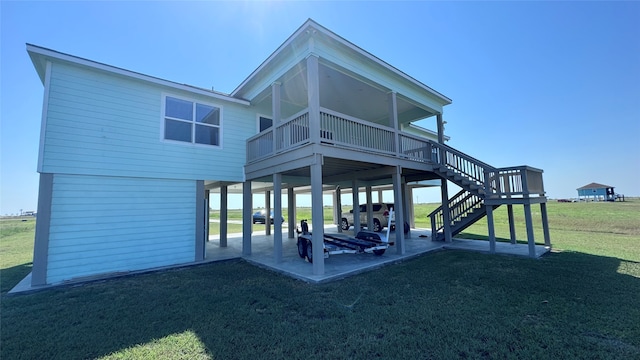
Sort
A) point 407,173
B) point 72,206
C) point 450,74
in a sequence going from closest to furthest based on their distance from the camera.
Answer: point 72,206
point 407,173
point 450,74

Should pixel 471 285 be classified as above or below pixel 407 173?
below

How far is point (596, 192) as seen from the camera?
53594mm

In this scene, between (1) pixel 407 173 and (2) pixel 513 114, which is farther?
(2) pixel 513 114

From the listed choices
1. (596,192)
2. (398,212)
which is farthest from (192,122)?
(596,192)

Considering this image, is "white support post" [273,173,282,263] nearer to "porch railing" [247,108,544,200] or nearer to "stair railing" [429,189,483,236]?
"porch railing" [247,108,544,200]

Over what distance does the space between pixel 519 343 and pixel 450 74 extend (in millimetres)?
13281

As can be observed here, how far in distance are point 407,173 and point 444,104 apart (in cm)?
363

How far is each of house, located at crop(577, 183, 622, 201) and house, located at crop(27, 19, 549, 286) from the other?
2339 inches

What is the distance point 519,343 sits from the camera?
2986 mm

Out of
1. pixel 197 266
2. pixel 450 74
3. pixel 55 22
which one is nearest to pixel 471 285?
pixel 197 266

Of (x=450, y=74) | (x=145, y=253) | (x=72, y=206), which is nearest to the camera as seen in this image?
(x=72, y=206)

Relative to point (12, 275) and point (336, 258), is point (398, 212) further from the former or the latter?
point (12, 275)

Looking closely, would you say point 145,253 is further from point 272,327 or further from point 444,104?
point 444,104

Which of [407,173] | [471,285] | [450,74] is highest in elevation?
[450,74]
